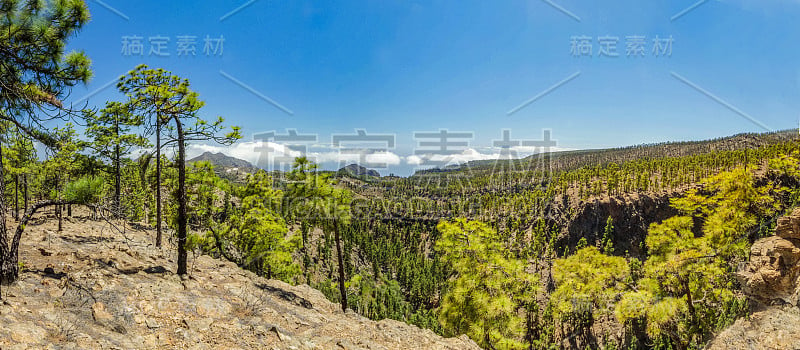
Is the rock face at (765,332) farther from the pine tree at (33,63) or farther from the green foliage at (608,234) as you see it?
the green foliage at (608,234)

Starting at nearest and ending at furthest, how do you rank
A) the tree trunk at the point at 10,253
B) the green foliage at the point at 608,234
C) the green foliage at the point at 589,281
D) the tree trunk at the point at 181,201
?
the tree trunk at the point at 10,253
the tree trunk at the point at 181,201
the green foliage at the point at 589,281
the green foliage at the point at 608,234

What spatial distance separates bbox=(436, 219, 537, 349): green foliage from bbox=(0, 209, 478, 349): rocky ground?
2.43 meters

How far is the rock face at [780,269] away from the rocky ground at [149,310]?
1133 centimetres

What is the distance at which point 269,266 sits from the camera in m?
20.6

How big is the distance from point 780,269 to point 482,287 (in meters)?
11.1

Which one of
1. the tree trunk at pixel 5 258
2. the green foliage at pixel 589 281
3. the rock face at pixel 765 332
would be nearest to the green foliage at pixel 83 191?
the tree trunk at pixel 5 258

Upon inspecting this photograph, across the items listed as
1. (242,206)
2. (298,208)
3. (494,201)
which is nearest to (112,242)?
(242,206)

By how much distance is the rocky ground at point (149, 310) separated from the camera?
601cm

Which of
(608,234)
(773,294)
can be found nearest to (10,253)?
(773,294)

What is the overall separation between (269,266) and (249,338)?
45.8 feet

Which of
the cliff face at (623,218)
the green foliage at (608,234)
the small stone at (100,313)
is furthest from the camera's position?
the cliff face at (623,218)

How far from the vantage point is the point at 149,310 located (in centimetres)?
770

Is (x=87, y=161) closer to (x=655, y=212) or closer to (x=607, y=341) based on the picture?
(x=607, y=341)

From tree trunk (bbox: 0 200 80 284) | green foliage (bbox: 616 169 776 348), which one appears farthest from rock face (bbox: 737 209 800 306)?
tree trunk (bbox: 0 200 80 284)
